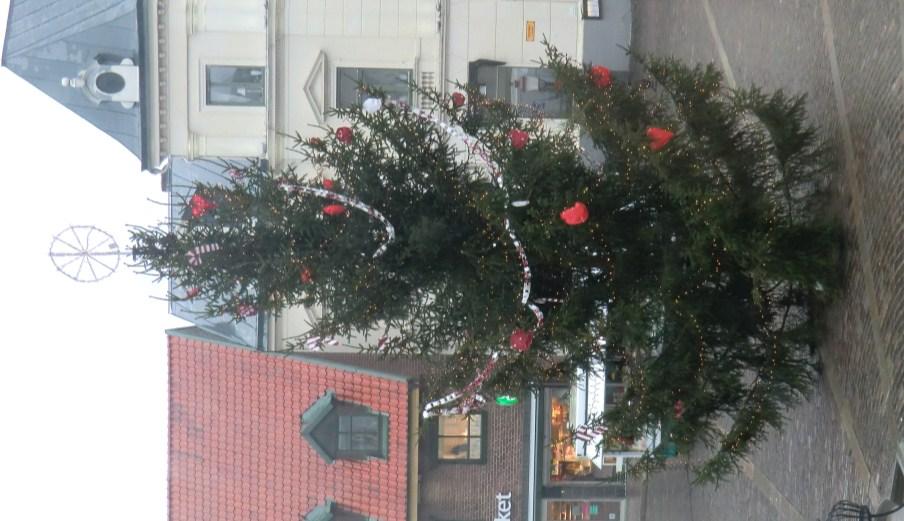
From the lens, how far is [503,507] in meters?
19.3

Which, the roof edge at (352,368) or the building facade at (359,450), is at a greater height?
the roof edge at (352,368)

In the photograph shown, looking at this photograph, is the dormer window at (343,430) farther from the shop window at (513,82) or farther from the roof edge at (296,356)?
the shop window at (513,82)

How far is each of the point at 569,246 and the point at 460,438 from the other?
10498 millimetres

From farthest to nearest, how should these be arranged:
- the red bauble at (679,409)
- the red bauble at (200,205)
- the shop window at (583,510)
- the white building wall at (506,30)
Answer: the white building wall at (506,30), the shop window at (583,510), the red bauble at (200,205), the red bauble at (679,409)

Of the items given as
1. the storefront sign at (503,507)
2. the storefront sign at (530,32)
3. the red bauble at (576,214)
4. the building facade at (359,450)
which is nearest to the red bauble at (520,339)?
the red bauble at (576,214)

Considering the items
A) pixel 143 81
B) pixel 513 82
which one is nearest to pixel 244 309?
pixel 143 81

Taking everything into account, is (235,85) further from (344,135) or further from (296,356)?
(344,135)

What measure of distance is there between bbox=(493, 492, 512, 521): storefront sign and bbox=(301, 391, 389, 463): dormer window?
275 centimetres

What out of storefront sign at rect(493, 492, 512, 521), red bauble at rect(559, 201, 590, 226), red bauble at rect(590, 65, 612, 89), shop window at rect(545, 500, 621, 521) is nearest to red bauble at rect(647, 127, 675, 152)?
red bauble at rect(559, 201, 590, 226)

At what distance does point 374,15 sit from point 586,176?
1153 centimetres

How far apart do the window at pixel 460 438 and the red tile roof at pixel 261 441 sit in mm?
1077

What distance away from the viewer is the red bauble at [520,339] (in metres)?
9.62

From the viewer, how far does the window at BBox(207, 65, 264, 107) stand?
63.9 feet

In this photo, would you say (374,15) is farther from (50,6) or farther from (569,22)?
(50,6)
